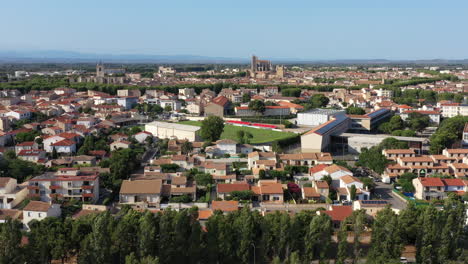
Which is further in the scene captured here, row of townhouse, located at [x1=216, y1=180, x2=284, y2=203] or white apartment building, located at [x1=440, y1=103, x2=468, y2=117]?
white apartment building, located at [x1=440, y1=103, x2=468, y2=117]

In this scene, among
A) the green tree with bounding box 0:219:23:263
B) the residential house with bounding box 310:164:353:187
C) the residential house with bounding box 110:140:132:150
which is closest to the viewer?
the green tree with bounding box 0:219:23:263

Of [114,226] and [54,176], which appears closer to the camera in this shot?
[114,226]

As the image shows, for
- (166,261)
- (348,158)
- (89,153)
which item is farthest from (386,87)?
(166,261)

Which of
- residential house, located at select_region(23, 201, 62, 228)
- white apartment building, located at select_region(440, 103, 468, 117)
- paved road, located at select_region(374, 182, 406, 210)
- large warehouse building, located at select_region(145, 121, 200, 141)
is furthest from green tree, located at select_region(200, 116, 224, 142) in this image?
white apartment building, located at select_region(440, 103, 468, 117)

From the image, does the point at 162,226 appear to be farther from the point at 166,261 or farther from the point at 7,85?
the point at 7,85

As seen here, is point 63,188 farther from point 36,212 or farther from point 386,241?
point 386,241

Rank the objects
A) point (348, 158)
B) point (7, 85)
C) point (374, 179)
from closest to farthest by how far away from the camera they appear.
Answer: point (374, 179) < point (348, 158) < point (7, 85)

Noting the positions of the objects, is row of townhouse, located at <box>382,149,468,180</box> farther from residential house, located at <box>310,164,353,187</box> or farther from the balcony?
the balcony
